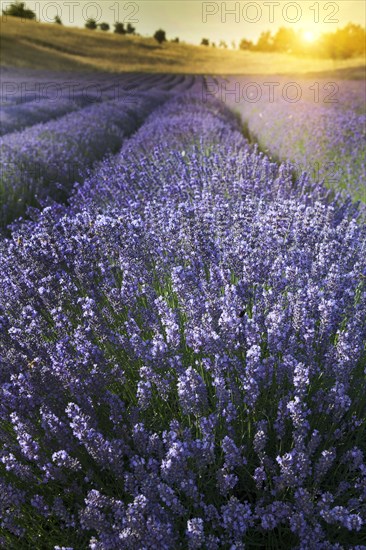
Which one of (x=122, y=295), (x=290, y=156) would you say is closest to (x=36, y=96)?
(x=290, y=156)

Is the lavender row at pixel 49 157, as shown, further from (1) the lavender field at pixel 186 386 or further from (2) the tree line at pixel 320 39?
(2) the tree line at pixel 320 39

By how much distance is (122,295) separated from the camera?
2.18 metres

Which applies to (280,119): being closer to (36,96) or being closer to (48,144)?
(48,144)

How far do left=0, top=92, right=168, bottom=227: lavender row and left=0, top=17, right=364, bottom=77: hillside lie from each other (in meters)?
24.9

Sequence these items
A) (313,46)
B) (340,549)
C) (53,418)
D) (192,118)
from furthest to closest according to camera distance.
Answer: (313,46), (192,118), (53,418), (340,549)

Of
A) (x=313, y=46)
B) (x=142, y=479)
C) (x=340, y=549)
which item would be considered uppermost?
(x=313, y=46)

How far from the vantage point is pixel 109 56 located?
4272cm

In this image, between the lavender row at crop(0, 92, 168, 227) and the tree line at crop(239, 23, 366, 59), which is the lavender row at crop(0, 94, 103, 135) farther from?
the tree line at crop(239, 23, 366, 59)

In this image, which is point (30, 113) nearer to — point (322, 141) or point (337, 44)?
point (322, 141)

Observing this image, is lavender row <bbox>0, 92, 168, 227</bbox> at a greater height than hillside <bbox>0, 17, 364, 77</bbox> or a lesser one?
lesser

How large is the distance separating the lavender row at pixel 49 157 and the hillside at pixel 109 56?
24.9 meters

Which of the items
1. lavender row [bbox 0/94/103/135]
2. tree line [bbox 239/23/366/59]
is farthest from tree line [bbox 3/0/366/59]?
lavender row [bbox 0/94/103/135]

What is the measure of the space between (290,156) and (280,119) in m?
2.91

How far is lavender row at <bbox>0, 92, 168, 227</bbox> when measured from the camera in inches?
202
